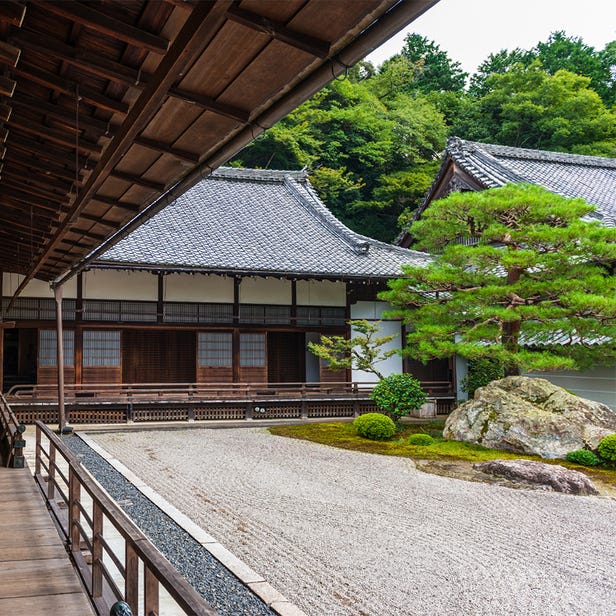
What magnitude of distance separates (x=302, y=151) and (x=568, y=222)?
21.6 meters

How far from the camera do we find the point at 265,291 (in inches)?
732

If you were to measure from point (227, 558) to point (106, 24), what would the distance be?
460cm

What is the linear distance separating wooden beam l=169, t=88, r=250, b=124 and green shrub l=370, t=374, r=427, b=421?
40.0ft

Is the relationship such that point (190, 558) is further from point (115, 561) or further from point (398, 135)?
point (398, 135)

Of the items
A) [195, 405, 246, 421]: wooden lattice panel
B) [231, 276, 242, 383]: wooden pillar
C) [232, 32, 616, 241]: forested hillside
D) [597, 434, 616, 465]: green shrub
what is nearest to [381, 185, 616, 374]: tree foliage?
[597, 434, 616, 465]: green shrub

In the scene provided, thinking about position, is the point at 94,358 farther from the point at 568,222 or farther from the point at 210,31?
the point at 210,31

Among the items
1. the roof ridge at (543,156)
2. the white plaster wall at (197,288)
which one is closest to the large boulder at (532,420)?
the white plaster wall at (197,288)

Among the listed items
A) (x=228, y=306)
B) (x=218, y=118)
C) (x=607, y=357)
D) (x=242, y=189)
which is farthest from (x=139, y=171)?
(x=242, y=189)

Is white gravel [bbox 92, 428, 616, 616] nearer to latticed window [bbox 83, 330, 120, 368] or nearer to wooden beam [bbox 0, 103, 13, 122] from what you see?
wooden beam [bbox 0, 103, 13, 122]

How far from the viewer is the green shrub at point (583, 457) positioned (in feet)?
36.8

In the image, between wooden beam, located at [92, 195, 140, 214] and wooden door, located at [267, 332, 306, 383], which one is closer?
wooden beam, located at [92, 195, 140, 214]

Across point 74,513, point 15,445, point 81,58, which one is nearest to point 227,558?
point 74,513

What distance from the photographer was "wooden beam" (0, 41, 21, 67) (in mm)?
3402

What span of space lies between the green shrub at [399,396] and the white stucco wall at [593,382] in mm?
3834
